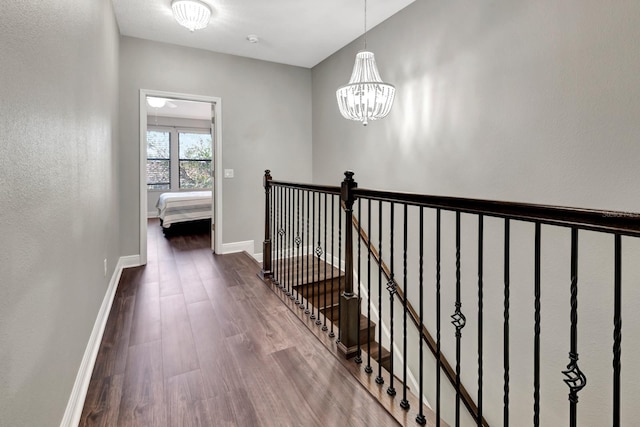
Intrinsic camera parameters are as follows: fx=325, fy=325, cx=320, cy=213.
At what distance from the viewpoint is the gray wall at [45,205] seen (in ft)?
2.83

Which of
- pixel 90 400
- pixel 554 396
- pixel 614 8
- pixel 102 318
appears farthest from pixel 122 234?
pixel 614 8

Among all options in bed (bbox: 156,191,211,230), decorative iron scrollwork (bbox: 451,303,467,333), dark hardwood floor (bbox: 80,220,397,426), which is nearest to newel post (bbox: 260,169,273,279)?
dark hardwood floor (bbox: 80,220,397,426)

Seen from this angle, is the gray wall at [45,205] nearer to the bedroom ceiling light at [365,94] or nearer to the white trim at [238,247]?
the bedroom ceiling light at [365,94]

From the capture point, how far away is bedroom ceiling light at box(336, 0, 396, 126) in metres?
2.72

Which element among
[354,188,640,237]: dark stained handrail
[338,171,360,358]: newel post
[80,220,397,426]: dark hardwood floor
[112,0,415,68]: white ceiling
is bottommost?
[80,220,397,426]: dark hardwood floor

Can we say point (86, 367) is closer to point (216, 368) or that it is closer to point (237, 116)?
point (216, 368)

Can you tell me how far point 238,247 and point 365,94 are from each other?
108 inches

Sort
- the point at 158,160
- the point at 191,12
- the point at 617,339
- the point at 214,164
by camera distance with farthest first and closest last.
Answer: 1. the point at 158,160
2. the point at 214,164
3. the point at 191,12
4. the point at 617,339

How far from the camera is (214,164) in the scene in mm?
4297

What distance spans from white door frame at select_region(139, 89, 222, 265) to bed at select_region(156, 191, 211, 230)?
1.60m

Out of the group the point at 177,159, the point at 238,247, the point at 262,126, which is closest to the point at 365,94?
the point at 262,126

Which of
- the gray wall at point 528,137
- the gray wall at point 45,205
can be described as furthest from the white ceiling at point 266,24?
the gray wall at point 45,205

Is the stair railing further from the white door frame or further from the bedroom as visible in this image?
the white door frame

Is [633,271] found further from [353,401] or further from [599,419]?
[353,401]
